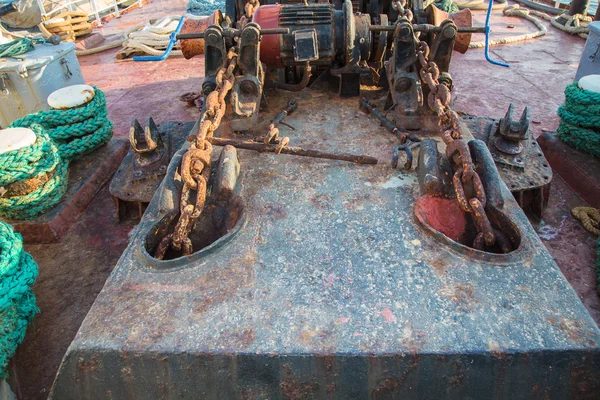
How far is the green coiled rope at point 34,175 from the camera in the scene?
2.31 metres

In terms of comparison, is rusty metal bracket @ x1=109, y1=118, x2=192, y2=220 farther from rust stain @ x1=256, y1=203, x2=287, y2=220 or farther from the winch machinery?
rust stain @ x1=256, y1=203, x2=287, y2=220

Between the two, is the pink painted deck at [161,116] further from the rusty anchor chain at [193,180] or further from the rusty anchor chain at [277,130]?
the rusty anchor chain at [277,130]

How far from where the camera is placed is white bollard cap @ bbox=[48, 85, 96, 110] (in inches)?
115

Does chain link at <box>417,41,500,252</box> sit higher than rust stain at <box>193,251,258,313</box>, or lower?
higher

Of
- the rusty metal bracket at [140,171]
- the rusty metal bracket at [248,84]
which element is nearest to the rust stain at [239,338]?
the rusty metal bracket at [140,171]

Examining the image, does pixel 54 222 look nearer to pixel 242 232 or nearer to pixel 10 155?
pixel 10 155

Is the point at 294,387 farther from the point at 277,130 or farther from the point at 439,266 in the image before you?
the point at 277,130

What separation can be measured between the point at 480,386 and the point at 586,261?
136 cm

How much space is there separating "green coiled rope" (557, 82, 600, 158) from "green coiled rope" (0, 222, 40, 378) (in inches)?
124

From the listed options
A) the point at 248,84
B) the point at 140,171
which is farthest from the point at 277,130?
the point at 140,171

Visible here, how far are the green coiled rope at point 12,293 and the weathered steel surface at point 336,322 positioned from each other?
505 millimetres

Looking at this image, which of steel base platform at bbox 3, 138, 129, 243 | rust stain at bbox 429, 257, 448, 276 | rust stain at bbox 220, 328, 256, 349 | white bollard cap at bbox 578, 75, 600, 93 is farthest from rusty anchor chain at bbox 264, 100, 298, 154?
white bollard cap at bbox 578, 75, 600, 93

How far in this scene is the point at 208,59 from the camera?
2.92 metres

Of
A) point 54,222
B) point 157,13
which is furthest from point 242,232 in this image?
point 157,13
